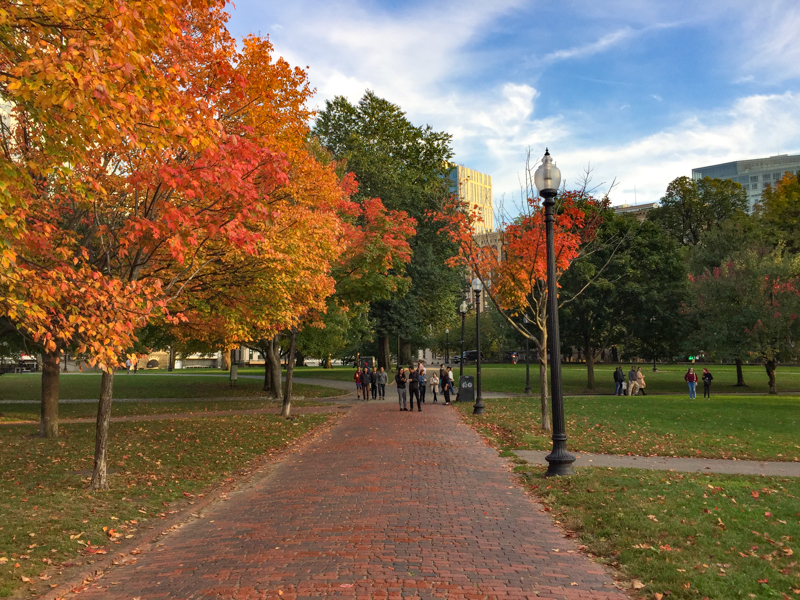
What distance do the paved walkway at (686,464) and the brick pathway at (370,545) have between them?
1872mm

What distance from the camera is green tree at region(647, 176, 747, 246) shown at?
5228 centimetres

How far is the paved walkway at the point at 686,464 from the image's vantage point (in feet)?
35.0

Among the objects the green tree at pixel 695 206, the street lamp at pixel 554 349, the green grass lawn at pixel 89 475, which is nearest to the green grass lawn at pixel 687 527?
the street lamp at pixel 554 349

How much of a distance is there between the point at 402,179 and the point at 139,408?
21.8 metres

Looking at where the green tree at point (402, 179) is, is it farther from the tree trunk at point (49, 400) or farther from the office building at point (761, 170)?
the office building at point (761, 170)

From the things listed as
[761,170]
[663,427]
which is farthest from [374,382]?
[761,170]

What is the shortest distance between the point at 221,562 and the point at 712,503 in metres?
5.95

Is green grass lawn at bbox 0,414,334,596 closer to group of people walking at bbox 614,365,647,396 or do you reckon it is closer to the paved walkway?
the paved walkway

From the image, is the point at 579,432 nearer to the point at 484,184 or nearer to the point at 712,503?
the point at 712,503

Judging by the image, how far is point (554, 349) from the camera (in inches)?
395

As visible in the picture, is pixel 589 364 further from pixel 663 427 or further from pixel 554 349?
pixel 554 349

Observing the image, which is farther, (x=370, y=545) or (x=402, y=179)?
(x=402, y=179)

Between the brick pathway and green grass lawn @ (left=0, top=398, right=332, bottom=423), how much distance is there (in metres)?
14.6

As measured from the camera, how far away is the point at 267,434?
16.8 m
